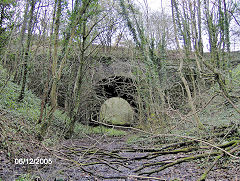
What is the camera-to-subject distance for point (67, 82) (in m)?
9.07

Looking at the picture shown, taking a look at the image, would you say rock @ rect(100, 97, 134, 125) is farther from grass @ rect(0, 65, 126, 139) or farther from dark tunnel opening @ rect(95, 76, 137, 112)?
grass @ rect(0, 65, 126, 139)

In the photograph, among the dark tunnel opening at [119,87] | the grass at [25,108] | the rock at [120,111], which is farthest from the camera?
the rock at [120,111]

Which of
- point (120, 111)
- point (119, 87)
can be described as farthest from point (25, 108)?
point (120, 111)

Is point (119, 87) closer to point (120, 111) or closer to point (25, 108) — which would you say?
point (120, 111)

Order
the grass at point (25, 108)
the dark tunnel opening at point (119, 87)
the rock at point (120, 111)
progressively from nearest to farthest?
1. the grass at point (25, 108)
2. the dark tunnel opening at point (119, 87)
3. the rock at point (120, 111)

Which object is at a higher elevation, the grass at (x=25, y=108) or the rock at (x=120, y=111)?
the grass at (x=25, y=108)

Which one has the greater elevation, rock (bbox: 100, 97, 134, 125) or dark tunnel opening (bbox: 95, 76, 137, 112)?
dark tunnel opening (bbox: 95, 76, 137, 112)

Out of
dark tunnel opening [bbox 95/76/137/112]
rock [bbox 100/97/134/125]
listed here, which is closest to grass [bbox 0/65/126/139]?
dark tunnel opening [bbox 95/76/137/112]

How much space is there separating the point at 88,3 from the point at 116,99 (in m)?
7.55

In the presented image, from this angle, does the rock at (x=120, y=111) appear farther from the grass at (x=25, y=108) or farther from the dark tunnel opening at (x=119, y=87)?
the grass at (x=25, y=108)

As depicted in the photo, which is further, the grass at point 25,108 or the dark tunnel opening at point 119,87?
the dark tunnel opening at point 119,87

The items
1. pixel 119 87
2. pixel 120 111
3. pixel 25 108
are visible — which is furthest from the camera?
pixel 120 111

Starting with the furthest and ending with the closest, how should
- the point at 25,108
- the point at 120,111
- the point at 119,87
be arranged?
the point at 120,111
the point at 119,87
the point at 25,108

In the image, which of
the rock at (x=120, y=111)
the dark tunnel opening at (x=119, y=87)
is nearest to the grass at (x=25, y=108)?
the dark tunnel opening at (x=119, y=87)
